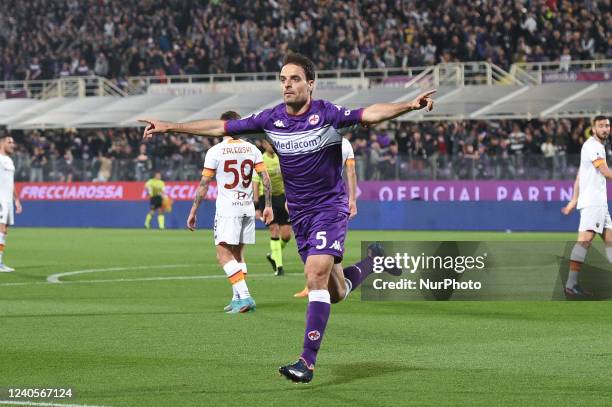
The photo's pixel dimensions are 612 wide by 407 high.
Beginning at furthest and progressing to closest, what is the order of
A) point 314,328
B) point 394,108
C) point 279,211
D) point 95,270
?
point 95,270, point 279,211, point 314,328, point 394,108

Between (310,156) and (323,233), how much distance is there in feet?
1.98

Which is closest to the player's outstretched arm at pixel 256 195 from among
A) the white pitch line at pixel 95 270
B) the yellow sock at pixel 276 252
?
the yellow sock at pixel 276 252

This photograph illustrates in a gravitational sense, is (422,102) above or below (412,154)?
above

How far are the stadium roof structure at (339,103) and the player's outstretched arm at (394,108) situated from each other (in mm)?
31310

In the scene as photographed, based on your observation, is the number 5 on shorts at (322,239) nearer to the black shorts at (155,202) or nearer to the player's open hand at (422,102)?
the player's open hand at (422,102)

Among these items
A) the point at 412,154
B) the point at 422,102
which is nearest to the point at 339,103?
the point at 412,154

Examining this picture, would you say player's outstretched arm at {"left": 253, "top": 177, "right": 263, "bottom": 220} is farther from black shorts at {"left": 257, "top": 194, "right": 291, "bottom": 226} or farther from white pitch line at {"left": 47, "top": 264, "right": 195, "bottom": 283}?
white pitch line at {"left": 47, "top": 264, "right": 195, "bottom": 283}

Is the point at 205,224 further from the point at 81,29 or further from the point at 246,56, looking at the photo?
the point at 81,29

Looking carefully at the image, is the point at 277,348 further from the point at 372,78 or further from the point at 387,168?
the point at 372,78

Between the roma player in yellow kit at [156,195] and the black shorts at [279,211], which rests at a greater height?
the black shorts at [279,211]

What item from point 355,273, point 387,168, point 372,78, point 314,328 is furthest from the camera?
point 372,78

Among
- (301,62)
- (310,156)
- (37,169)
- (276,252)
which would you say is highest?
(301,62)

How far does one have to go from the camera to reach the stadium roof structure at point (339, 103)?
41094 mm

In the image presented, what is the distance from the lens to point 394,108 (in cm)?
929
